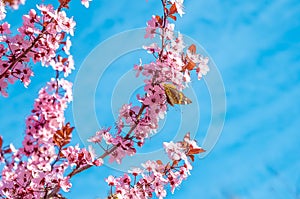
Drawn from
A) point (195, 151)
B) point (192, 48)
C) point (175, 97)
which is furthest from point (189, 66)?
point (195, 151)

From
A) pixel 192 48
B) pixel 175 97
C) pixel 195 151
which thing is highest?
pixel 192 48

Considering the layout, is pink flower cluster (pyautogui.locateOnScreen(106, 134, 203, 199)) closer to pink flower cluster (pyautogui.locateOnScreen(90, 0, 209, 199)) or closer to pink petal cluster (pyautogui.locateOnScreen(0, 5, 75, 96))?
pink flower cluster (pyautogui.locateOnScreen(90, 0, 209, 199))

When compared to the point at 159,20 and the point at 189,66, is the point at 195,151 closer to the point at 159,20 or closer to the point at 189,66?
the point at 189,66

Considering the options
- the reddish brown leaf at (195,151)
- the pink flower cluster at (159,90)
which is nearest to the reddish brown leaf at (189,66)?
the pink flower cluster at (159,90)

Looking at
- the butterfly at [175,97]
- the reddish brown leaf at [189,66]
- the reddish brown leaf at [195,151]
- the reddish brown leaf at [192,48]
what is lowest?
the reddish brown leaf at [195,151]

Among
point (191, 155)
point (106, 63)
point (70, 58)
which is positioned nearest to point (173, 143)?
point (191, 155)

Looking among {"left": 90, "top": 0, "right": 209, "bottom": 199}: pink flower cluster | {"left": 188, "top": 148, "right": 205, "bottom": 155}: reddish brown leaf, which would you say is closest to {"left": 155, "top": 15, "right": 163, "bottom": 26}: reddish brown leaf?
{"left": 90, "top": 0, "right": 209, "bottom": 199}: pink flower cluster

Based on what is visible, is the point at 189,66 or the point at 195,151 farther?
the point at 195,151

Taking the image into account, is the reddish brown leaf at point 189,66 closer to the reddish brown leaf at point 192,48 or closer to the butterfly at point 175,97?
the reddish brown leaf at point 192,48

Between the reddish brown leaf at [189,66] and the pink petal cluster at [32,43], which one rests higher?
the pink petal cluster at [32,43]

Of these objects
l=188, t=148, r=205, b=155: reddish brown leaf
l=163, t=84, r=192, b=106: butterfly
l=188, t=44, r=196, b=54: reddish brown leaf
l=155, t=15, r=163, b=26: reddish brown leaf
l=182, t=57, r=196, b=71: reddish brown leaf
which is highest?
l=155, t=15, r=163, b=26: reddish brown leaf
